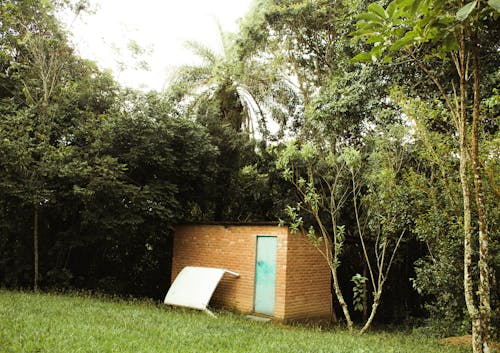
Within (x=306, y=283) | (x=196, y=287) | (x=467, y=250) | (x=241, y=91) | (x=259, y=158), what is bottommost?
(x=196, y=287)

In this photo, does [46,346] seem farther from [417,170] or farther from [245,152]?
[245,152]

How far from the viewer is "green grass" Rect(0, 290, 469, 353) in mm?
5570

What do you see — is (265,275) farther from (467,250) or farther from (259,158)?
(467,250)

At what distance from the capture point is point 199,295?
10422mm

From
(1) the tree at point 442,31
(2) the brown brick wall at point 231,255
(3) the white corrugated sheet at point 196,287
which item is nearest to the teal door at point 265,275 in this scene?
(2) the brown brick wall at point 231,255

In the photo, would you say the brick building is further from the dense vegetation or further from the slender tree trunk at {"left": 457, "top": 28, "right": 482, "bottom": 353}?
the slender tree trunk at {"left": 457, "top": 28, "right": 482, "bottom": 353}

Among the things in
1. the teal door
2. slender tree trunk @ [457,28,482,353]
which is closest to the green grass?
the teal door

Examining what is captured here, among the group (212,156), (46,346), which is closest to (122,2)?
(212,156)

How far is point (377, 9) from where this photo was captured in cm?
321

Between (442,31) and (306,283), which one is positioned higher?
(442,31)

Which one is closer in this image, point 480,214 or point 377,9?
point 377,9

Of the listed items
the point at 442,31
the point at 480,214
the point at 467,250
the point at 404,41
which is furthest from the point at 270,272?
the point at 404,41

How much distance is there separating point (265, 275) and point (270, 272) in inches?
7.7

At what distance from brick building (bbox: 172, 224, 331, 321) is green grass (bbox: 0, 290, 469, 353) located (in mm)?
1028
